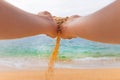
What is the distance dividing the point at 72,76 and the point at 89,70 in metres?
0.34

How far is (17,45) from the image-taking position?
5.34 meters

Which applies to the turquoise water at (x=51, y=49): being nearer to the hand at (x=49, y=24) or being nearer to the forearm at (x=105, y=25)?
the hand at (x=49, y=24)

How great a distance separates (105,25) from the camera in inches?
39.4

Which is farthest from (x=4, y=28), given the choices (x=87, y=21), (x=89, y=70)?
(x=89, y=70)

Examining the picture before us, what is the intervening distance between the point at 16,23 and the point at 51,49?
4149 millimetres

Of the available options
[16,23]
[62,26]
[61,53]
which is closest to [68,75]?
[61,53]

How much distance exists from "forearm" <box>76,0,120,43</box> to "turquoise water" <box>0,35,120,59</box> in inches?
139

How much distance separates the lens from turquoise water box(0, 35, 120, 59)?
4.79 metres

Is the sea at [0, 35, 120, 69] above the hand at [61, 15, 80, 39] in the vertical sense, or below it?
above

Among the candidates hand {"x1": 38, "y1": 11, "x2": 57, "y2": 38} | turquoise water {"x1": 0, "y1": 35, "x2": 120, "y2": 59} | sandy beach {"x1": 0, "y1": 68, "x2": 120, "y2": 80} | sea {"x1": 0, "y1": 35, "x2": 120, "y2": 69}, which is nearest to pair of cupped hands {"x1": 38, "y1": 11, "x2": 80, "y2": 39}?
hand {"x1": 38, "y1": 11, "x2": 57, "y2": 38}

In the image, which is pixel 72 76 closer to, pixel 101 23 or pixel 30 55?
pixel 30 55

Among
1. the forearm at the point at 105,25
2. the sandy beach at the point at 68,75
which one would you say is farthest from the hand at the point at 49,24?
the sandy beach at the point at 68,75

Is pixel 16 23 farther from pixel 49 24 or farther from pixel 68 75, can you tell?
pixel 68 75

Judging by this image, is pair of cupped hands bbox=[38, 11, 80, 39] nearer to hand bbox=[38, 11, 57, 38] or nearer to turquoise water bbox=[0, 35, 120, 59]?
hand bbox=[38, 11, 57, 38]
